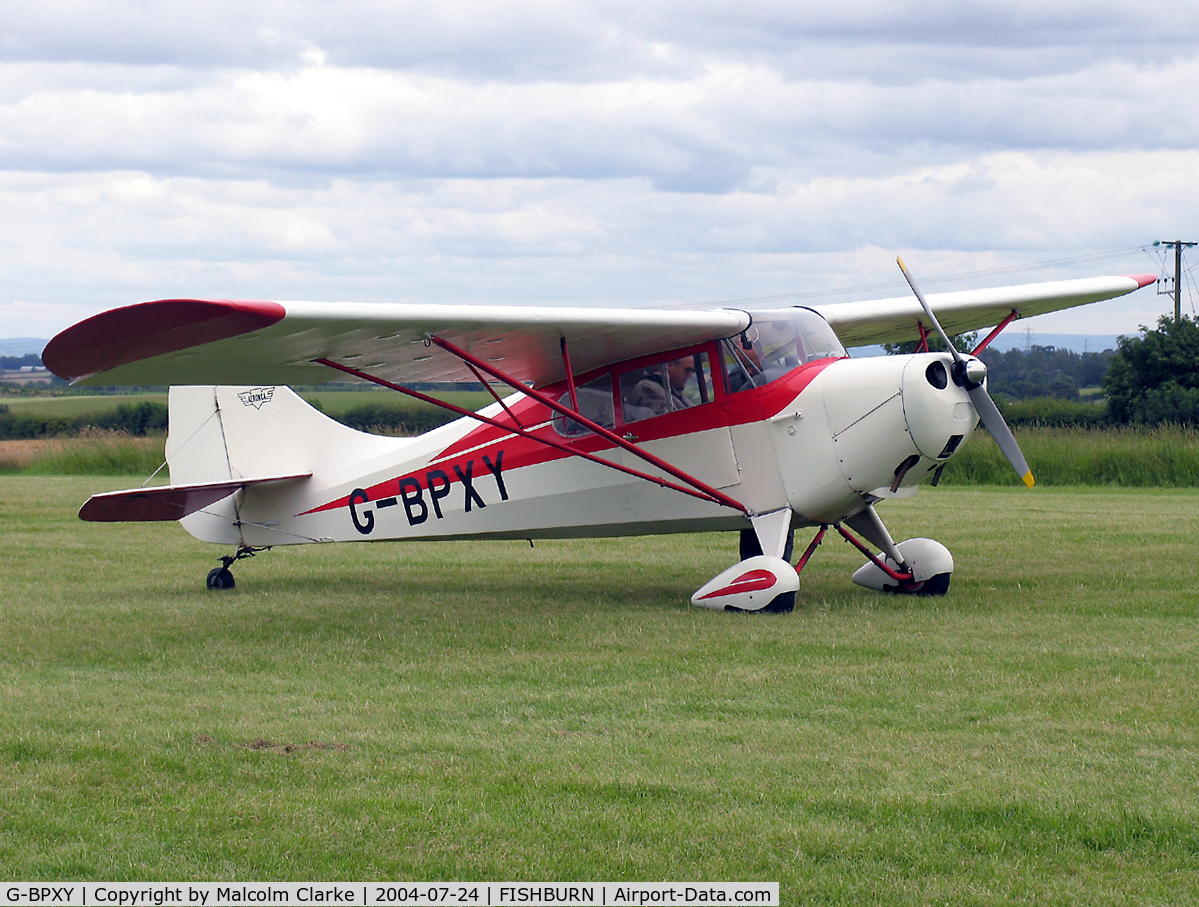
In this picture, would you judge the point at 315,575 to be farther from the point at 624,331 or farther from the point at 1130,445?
the point at 1130,445

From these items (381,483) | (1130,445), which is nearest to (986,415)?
(381,483)

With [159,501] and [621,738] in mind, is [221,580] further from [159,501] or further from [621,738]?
[621,738]

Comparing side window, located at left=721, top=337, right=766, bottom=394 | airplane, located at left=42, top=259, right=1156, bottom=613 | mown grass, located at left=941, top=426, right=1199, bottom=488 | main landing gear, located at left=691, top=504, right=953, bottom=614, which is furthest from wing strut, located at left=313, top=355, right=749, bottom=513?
mown grass, located at left=941, top=426, right=1199, bottom=488

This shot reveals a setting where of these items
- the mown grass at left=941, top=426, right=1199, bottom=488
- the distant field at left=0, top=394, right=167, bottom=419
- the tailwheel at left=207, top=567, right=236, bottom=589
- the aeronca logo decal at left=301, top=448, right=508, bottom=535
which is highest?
the distant field at left=0, top=394, right=167, bottom=419

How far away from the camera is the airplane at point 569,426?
872 centimetres

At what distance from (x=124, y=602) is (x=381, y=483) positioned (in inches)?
99.7

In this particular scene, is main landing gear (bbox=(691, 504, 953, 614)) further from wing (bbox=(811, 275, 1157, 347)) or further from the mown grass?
the mown grass

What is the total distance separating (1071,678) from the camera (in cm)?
681

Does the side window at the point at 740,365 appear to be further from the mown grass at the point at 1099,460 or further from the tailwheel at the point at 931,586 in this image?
the mown grass at the point at 1099,460

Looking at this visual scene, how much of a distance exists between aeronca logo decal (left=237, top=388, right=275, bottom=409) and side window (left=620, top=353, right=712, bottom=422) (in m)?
3.97

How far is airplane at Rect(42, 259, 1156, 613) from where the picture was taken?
28.6 ft

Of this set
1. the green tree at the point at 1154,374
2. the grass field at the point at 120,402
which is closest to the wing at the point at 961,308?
the grass field at the point at 120,402

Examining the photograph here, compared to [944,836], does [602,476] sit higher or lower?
higher

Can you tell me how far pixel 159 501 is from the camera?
1120cm
